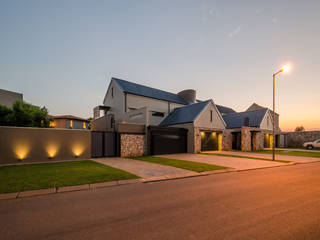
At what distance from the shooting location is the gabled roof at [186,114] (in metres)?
19.8

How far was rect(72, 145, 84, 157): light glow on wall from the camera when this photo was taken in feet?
43.4

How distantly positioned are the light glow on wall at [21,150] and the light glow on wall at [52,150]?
1288 millimetres

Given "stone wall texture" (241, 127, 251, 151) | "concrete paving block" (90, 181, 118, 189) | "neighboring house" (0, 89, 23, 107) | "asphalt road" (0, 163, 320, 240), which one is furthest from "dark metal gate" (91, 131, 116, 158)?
"neighboring house" (0, 89, 23, 107)

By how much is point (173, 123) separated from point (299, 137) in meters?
28.3

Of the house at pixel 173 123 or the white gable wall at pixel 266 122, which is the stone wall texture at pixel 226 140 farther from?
the white gable wall at pixel 266 122

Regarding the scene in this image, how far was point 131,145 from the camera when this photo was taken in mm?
15977

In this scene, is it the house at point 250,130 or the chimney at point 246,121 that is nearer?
the house at point 250,130

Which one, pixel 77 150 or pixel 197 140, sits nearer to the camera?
pixel 77 150

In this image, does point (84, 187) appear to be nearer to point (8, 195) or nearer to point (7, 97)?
point (8, 195)

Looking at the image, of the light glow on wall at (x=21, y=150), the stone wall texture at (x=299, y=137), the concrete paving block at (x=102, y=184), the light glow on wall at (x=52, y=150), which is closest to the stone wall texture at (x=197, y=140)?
the concrete paving block at (x=102, y=184)

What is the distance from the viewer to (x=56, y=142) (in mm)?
12500

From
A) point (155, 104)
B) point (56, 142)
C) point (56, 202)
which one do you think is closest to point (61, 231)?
point (56, 202)

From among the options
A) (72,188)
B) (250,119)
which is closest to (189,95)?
(250,119)

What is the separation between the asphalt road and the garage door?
47.4ft
